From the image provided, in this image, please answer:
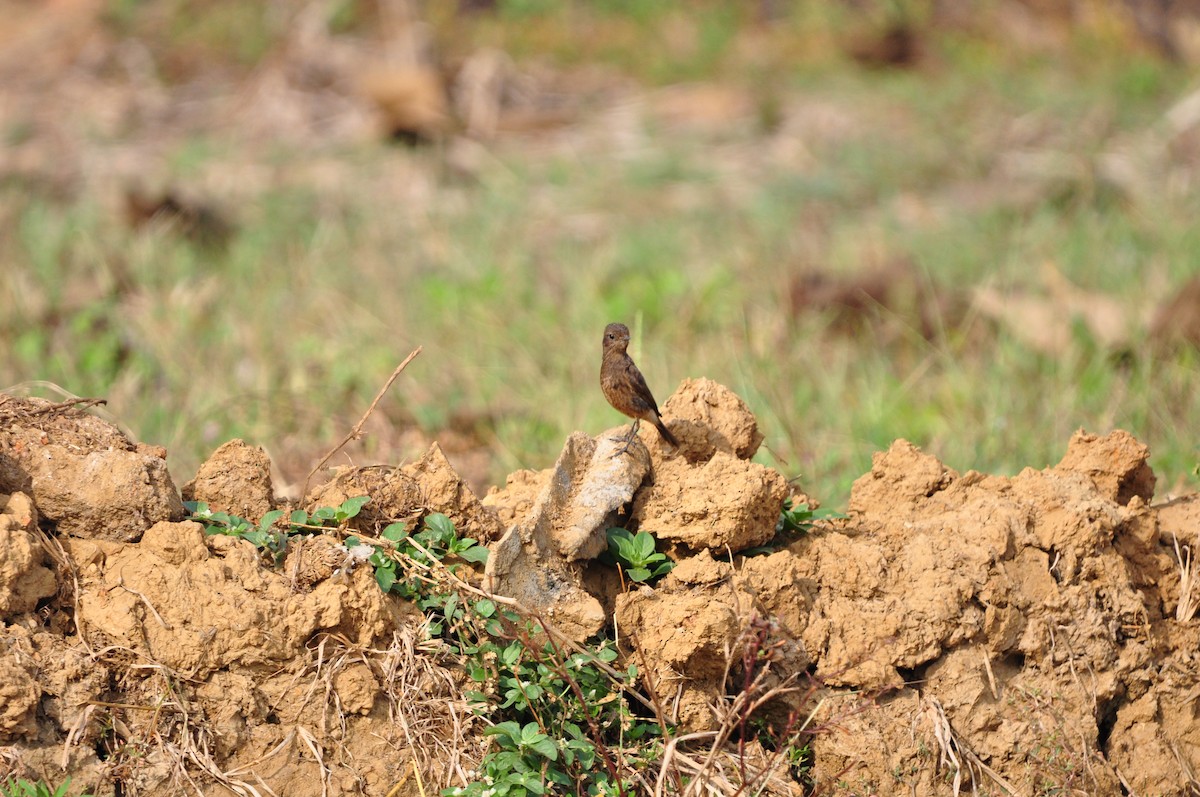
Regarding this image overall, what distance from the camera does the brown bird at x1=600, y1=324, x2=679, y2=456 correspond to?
353 cm

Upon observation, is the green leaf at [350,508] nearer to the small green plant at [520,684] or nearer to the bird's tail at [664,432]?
the small green plant at [520,684]

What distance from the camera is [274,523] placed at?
329cm

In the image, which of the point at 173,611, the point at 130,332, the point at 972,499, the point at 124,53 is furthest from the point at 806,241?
the point at 124,53

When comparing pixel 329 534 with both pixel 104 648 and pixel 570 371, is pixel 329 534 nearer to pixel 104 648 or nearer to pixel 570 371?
pixel 104 648

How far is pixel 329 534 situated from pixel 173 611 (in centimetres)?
43

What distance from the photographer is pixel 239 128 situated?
1290 centimetres

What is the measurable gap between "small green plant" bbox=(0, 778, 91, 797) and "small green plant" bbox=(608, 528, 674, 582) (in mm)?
1397

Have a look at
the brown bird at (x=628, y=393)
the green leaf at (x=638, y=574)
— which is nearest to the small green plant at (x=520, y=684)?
the green leaf at (x=638, y=574)

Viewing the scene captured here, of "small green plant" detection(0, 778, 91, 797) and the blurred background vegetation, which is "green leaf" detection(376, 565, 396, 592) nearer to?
"small green plant" detection(0, 778, 91, 797)

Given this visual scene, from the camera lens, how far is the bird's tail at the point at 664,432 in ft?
11.7

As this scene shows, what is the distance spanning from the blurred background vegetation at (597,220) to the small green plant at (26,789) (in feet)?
7.14

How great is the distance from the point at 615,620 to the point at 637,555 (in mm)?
196

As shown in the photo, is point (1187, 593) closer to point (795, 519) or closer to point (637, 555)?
point (795, 519)

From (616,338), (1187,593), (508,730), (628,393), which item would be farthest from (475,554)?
(1187,593)
